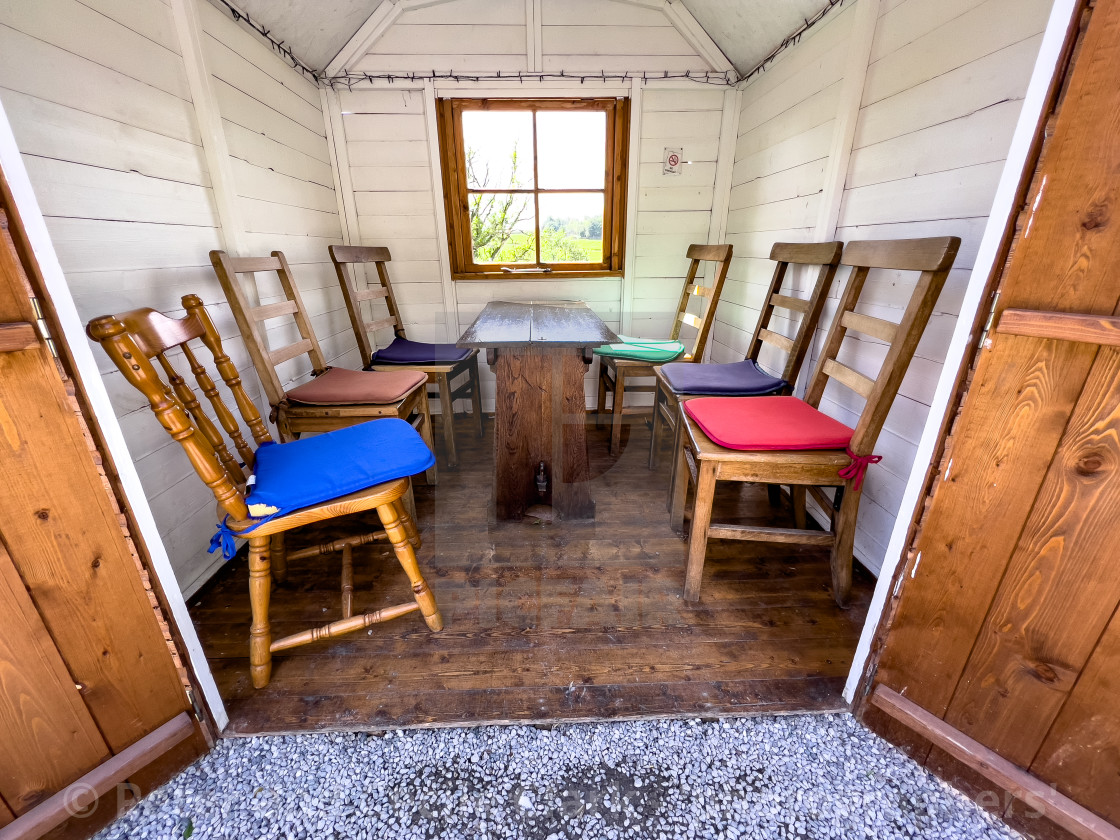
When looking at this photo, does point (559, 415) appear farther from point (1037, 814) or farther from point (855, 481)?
point (1037, 814)

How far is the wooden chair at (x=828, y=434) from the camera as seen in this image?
4.04ft

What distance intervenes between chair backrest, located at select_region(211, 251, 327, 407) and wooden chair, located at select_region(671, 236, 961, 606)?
1494 mm

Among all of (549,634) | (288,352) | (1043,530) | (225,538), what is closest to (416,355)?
(288,352)

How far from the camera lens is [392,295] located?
265 cm

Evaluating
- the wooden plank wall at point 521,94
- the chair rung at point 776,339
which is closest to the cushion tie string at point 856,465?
the chair rung at point 776,339

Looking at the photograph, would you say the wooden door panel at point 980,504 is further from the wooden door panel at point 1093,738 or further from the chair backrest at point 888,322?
the chair backrest at point 888,322

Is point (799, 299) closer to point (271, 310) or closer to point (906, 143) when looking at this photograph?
point (906, 143)

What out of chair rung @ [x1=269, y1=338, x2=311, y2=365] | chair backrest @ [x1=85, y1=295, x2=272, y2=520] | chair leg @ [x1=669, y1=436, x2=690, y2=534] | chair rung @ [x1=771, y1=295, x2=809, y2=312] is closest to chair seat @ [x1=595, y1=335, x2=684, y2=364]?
chair rung @ [x1=771, y1=295, x2=809, y2=312]

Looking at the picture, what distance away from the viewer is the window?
2.63 m

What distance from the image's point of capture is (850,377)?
4.96 feet

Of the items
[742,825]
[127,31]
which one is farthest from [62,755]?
[127,31]

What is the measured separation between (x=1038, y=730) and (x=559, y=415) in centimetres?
141

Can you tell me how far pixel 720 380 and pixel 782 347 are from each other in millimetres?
324

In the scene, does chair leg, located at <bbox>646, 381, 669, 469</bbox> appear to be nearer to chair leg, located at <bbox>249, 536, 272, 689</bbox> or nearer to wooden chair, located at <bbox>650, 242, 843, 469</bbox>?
wooden chair, located at <bbox>650, 242, 843, 469</bbox>
